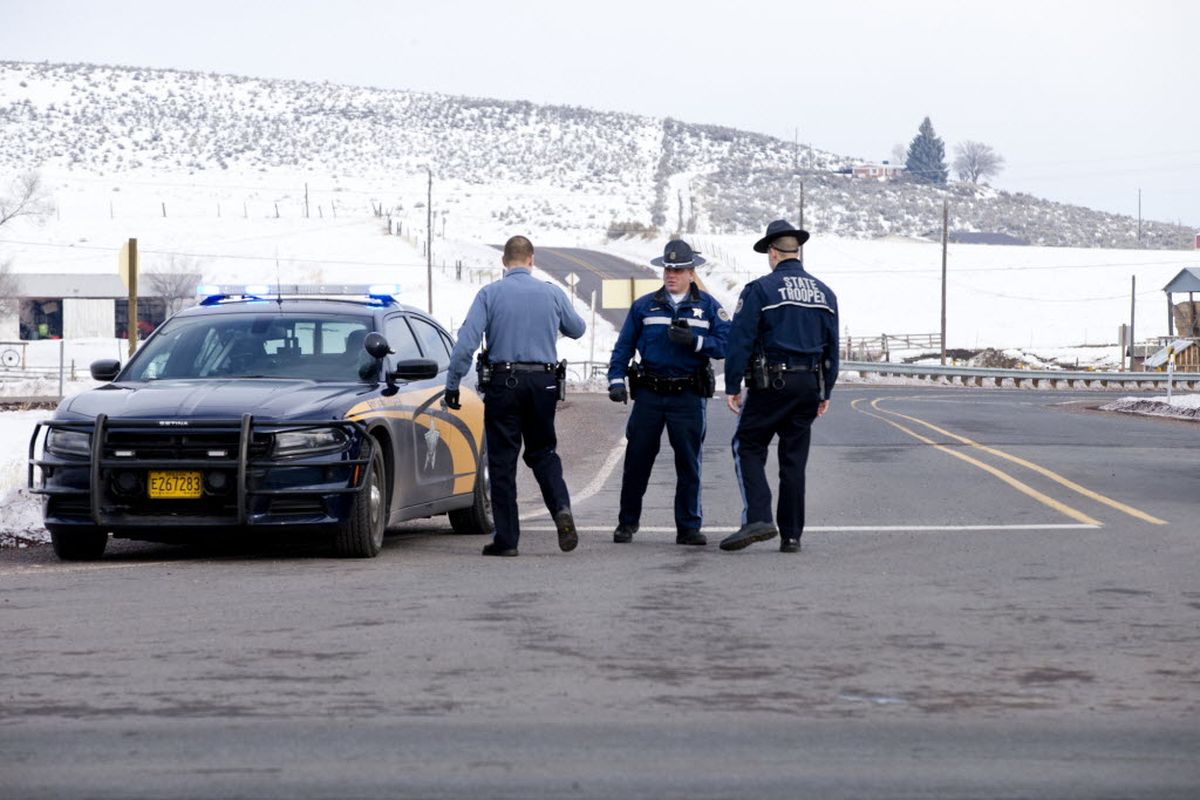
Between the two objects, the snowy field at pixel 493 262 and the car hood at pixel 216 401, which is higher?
the snowy field at pixel 493 262

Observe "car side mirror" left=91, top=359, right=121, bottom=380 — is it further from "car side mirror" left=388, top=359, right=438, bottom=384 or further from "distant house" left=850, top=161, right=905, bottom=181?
"distant house" left=850, top=161, right=905, bottom=181

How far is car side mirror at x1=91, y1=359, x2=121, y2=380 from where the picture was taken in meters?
11.5

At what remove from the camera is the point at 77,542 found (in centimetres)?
1078

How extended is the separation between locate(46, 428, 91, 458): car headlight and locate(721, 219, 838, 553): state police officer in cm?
372

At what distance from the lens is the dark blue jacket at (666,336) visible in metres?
11.8

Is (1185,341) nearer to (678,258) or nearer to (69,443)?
(678,258)

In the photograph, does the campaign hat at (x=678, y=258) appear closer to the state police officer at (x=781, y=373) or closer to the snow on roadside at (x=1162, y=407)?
the state police officer at (x=781, y=373)

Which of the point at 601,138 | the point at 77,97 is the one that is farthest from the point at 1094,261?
the point at 77,97

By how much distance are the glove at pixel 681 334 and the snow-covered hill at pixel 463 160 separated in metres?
114

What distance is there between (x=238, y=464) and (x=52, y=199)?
111095mm

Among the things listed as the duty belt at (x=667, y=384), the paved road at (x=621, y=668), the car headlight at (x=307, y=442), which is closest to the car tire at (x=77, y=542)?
the paved road at (x=621, y=668)

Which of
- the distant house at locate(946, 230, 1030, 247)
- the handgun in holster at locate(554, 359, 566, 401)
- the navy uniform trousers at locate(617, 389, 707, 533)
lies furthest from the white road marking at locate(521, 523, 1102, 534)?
the distant house at locate(946, 230, 1030, 247)

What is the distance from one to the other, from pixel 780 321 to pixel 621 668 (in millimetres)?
4860

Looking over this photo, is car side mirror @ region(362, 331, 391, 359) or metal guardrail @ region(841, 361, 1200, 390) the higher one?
car side mirror @ region(362, 331, 391, 359)
